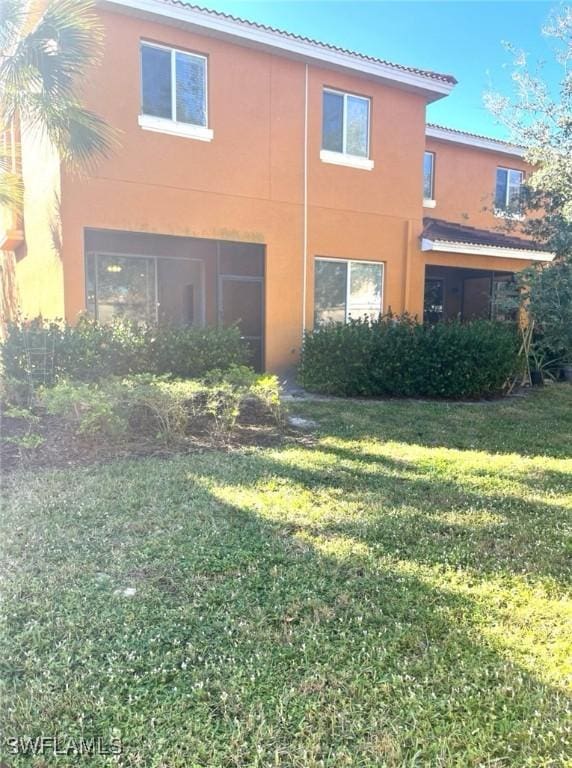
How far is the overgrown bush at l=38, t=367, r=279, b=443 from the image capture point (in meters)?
A: 6.24

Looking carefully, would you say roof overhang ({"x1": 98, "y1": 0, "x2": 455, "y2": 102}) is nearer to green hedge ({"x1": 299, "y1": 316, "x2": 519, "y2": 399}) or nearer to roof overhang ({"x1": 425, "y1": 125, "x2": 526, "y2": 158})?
roof overhang ({"x1": 425, "y1": 125, "x2": 526, "y2": 158})

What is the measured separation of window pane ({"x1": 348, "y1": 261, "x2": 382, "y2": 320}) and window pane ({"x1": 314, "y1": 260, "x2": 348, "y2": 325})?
211 millimetres

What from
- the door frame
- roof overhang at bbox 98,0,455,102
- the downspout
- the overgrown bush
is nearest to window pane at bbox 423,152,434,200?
roof overhang at bbox 98,0,455,102

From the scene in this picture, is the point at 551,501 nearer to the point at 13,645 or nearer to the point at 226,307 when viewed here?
the point at 13,645

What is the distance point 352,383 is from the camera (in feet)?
32.9

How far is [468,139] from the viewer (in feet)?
53.0

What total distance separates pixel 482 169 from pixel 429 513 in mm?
15616

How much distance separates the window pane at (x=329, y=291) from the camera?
39.2 feet

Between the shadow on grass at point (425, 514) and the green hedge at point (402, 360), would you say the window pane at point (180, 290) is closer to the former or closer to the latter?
the green hedge at point (402, 360)

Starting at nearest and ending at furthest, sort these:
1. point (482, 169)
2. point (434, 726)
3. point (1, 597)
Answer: point (434, 726) < point (1, 597) < point (482, 169)

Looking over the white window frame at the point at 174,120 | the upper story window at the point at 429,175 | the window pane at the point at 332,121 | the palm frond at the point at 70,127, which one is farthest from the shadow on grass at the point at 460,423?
the upper story window at the point at 429,175

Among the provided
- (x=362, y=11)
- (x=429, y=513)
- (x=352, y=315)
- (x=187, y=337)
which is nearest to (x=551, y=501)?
→ (x=429, y=513)

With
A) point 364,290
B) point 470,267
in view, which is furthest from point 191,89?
point 470,267

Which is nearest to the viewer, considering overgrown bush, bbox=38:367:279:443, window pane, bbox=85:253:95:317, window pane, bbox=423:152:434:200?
overgrown bush, bbox=38:367:279:443
